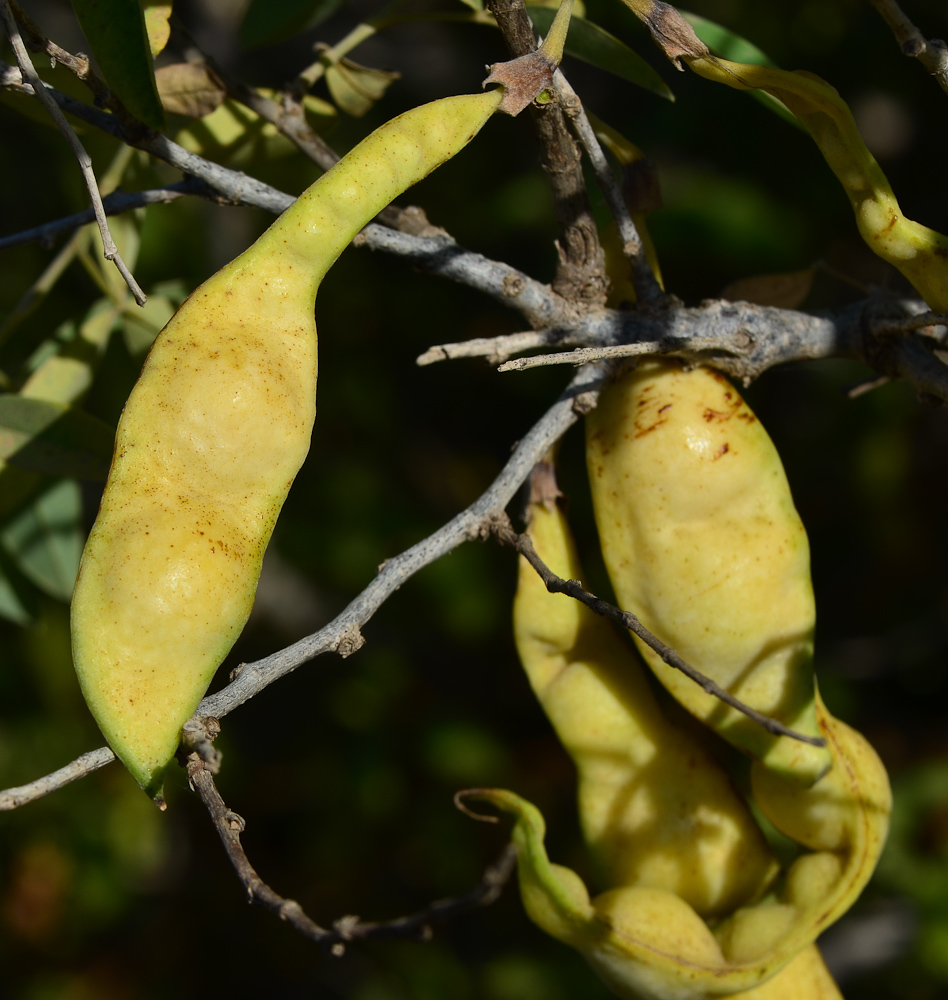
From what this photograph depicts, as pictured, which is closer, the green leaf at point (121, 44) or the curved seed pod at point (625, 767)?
the green leaf at point (121, 44)

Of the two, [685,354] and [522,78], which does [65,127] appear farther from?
[685,354]

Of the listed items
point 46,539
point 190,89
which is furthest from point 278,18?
point 46,539

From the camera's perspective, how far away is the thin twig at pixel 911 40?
75 centimetres

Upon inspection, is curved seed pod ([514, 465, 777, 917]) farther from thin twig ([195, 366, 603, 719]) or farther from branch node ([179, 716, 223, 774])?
branch node ([179, 716, 223, 774])

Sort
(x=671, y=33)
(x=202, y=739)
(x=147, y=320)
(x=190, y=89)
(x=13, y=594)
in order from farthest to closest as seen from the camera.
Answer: (x=13, y=594)
(x=147, y=320)
(x=190, y=89)
(x=671, y=33)
(x=202, y=739)

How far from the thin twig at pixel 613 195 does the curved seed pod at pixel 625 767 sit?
238 millimetres

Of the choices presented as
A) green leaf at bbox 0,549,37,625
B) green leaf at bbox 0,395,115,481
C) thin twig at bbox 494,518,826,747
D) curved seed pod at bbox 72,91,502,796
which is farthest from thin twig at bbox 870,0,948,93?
green leaf at bbox 0,549,37,625

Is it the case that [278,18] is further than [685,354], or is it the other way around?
[278,18]

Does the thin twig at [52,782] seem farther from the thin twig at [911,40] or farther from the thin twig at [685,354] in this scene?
the thin twig at [911,40]

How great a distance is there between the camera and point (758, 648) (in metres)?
0.93

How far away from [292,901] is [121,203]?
687mm

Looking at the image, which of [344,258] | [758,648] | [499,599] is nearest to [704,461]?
[758,648]

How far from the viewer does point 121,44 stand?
2.73 feet

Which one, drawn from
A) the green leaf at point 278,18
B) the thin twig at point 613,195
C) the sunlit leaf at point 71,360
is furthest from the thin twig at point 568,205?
the sunlit leaf at point 71,360
